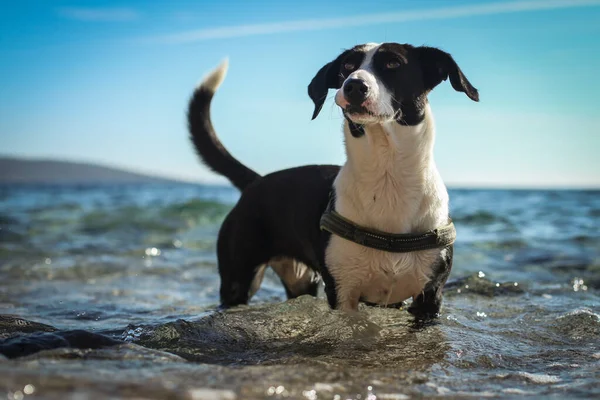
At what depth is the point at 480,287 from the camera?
5902 millimetres

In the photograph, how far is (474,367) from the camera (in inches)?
130

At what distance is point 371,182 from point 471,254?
5.28 metres

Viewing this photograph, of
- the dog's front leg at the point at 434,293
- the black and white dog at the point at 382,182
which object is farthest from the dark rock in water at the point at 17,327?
the dog's front leg at the point at 434,293

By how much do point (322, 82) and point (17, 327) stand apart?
222 cm

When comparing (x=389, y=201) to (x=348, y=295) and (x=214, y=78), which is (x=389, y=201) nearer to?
(x=348, y=295)

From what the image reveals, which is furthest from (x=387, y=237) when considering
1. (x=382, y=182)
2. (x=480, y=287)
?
(x=480, y=287)

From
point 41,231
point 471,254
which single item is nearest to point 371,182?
point 471,254

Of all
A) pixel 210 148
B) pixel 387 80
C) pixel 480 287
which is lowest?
pixel 480 287

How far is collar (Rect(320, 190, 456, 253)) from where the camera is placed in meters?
3.69

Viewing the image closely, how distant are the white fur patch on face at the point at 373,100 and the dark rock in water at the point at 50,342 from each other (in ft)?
5.15

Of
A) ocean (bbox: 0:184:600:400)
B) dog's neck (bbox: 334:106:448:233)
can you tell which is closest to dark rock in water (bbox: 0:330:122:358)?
ocean (bbox: 0:184:600:400)

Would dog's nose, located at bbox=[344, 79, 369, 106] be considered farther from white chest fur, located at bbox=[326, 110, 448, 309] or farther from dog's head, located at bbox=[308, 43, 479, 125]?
white chest fur, located at bbox=[326, 110, 448, 309]

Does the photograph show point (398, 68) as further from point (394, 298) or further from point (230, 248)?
point (230, 248)

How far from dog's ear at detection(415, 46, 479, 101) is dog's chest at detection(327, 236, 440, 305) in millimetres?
900
